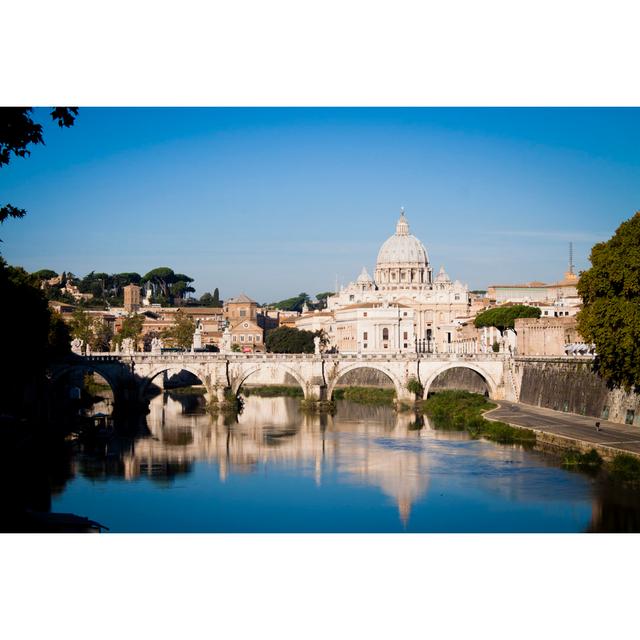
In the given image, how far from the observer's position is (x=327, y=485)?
22.8 meters

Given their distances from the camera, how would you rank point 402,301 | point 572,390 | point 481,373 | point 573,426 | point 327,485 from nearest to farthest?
point 327,485
point 573,426
point 572,390
point 481,373
point 402,301

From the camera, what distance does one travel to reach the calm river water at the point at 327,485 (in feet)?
61.2

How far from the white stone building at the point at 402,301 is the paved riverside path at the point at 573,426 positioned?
3405 cm

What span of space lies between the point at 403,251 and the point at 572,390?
206 feet

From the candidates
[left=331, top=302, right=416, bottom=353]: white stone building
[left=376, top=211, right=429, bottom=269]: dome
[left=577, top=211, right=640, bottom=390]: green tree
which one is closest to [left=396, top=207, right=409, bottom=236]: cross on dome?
[left=376, top=211, right=429, bottom=269]: dome

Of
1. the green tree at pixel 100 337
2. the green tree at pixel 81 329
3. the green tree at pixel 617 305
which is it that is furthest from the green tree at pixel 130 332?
the green tree at pixel 617 305

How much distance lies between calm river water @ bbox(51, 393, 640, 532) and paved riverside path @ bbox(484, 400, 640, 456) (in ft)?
3.95

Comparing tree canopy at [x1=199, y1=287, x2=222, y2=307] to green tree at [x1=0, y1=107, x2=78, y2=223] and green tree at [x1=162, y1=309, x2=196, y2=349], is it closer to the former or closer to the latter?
green tree at [x1=162, y1=309, x2=196, y2=349]

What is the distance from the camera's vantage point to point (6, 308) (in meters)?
20.2

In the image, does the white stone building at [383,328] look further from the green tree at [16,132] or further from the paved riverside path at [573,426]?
the green tree at [16,132]

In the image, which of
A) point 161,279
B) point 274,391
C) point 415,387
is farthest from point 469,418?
point 161,279

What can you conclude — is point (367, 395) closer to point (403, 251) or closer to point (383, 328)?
point (383, 328)

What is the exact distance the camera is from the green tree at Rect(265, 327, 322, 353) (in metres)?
68.9

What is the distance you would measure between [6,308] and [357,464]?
954cm
